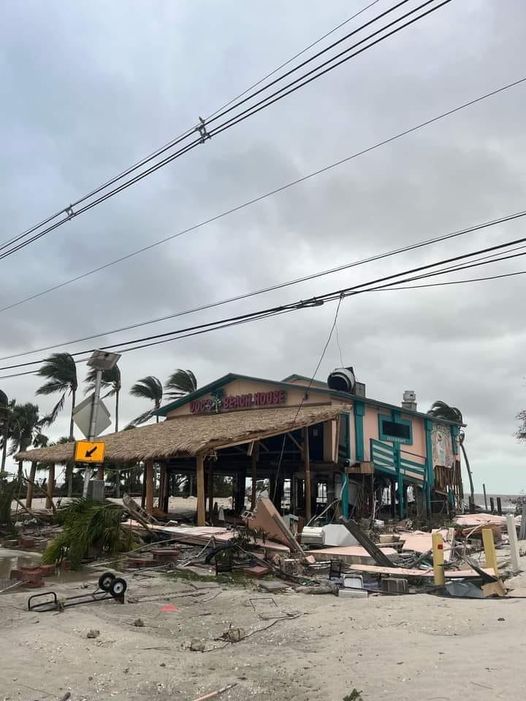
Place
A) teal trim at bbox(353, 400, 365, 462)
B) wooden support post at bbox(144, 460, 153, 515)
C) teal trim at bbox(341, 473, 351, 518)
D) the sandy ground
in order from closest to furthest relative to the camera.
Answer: the sandy ground → wooden support post at bbox(144, 460, 153, 515) → teal trim at bbox(341, 473, 351, 518) → teal trim at bbox(353, 400, 365, 462)

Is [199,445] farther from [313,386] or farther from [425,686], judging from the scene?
[425,686]

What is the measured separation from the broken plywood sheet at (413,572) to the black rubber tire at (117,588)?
15.9 ft

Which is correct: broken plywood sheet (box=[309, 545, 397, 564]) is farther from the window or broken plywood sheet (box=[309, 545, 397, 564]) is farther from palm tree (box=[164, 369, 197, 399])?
palm tree (box=[164, 369, 197, 399])

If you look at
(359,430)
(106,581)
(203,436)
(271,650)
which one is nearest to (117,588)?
(106,581)

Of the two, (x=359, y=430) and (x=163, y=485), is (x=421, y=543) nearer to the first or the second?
(x=359, y=430)

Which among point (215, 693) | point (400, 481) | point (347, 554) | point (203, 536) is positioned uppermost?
point (400, 481)

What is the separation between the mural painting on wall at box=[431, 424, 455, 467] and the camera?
27.7m

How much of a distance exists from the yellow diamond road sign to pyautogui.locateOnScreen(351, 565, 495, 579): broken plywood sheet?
5.47 metres

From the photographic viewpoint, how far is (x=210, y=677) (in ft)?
17.9

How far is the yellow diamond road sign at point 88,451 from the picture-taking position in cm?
1093

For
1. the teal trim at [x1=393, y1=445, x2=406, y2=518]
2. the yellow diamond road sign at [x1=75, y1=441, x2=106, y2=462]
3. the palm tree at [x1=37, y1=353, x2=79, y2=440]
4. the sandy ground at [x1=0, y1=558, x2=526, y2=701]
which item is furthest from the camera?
the palm tree at [x1=37, y1=353, x2=79, y2=440]

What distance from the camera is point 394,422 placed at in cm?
2595

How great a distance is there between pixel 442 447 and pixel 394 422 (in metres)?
4.07

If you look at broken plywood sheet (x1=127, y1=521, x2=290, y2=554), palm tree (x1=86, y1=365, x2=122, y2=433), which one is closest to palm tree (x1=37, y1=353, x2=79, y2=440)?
palm tree (x1=86, y1=365, x2=122, y2=433)
